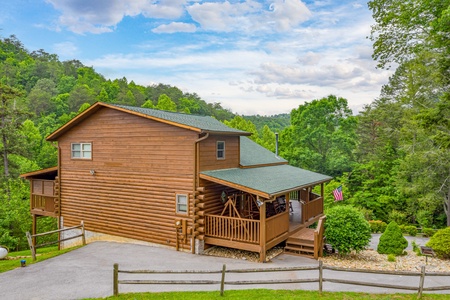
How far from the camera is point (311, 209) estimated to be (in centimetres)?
1759

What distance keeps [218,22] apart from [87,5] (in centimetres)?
1000

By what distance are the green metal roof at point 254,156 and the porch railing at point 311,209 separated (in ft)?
11.3

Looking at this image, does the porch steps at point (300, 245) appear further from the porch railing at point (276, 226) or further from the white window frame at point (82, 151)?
the white window frame at point (82, 151)

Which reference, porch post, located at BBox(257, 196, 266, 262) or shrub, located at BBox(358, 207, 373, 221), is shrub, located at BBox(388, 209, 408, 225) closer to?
shrub, located at BBox(358, 207, 373, 221)

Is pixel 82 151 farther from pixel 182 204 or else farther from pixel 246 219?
pixel 246 219

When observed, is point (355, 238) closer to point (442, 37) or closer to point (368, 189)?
point (442, 37)

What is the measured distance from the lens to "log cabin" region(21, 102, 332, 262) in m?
13.1

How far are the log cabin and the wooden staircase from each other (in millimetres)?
40

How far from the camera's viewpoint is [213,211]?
1389cm

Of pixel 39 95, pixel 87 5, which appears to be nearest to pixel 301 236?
pixel 87 5

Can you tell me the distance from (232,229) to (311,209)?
644 cm

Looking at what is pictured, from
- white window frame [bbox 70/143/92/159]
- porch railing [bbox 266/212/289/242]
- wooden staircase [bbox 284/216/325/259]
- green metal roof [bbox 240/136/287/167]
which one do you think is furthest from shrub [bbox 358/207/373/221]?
white window frame [bbox 70/143/92/159]

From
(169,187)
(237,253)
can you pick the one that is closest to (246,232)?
(237,253)

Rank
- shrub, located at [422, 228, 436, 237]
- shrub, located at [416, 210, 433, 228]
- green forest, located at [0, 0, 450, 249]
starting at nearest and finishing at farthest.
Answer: green forest, located at [0, 0, 450, 249]
shrub, located at [422, 228, 436, 237]
shrub, located at [416, 210, 433, 228]
